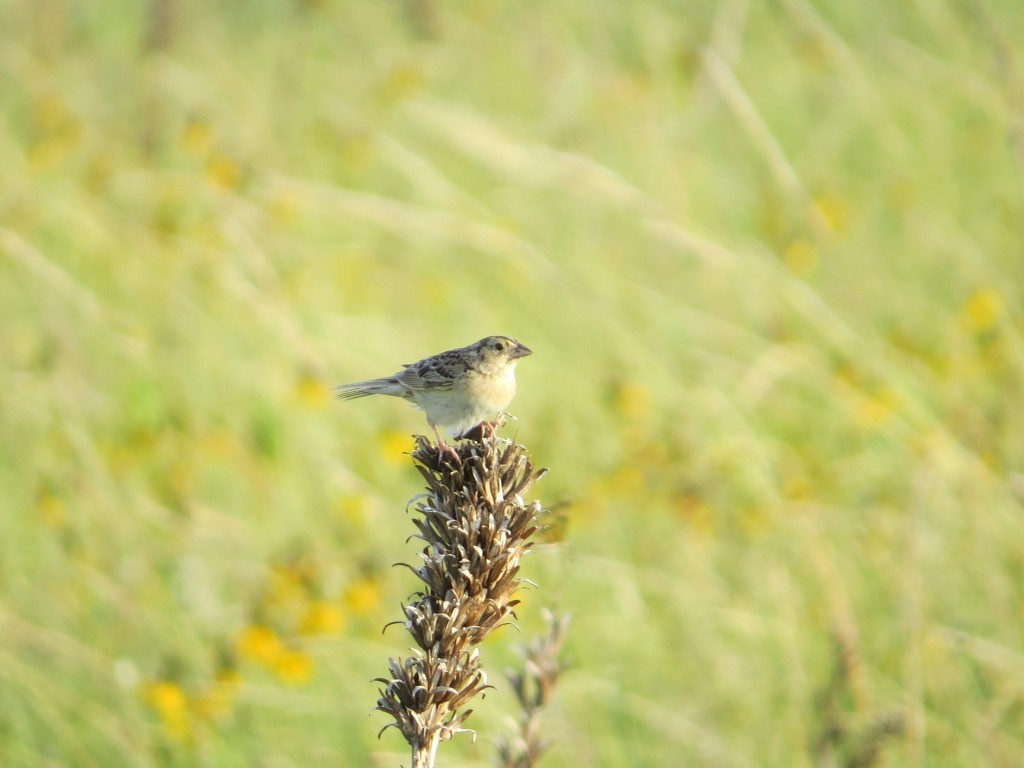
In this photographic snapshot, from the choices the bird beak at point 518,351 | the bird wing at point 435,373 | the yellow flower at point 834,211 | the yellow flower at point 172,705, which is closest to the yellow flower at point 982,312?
the yellow flower at point 834,211

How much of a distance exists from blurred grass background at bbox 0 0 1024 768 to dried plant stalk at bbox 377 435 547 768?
38 cm

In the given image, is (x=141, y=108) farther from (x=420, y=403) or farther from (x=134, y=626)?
(x=420, y=403)

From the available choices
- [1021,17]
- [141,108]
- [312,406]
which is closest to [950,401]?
[312,406]

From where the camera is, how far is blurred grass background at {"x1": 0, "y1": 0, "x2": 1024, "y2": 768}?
4309 mm

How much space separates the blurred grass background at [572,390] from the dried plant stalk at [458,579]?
38 cm

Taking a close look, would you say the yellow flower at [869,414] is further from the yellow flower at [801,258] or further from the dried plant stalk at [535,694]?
the dried plant stalk at [535,694]

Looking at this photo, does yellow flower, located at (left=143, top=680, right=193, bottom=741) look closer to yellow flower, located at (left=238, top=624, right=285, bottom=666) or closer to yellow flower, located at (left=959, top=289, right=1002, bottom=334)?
yellow flower, located at (left=238, top=624, right=285, bottom=666)

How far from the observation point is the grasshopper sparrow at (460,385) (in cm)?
355

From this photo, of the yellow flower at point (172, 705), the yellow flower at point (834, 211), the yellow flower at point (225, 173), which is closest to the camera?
the yellow flower at point (172, 705)

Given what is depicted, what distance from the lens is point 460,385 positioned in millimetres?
3641

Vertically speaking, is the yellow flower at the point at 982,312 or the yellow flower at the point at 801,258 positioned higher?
the yellow flower at the point at 801,258

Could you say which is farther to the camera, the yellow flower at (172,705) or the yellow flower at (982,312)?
the yellow flower at (982,312)

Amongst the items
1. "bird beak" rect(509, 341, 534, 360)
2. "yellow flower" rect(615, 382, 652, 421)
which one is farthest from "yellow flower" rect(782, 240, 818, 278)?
"bird beak" rect(509, 341, 534, 360)

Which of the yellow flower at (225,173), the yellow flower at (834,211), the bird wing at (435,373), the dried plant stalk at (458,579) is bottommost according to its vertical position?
the dried plant stalk at (458,579)
